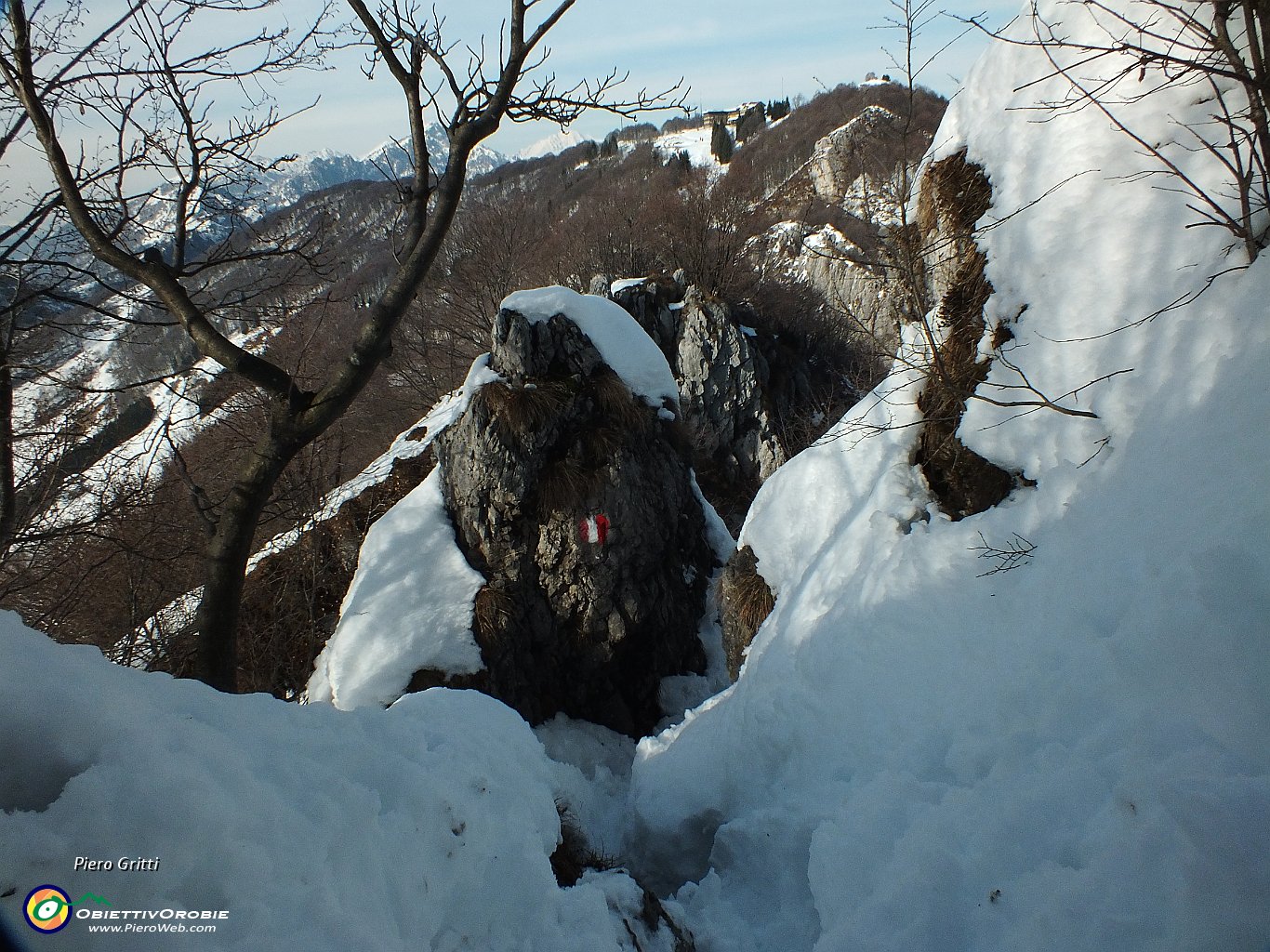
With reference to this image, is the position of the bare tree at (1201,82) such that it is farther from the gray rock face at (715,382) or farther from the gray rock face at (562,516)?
the gray rock face at (715,382)

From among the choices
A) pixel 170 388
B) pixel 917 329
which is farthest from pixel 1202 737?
pixel 170 388

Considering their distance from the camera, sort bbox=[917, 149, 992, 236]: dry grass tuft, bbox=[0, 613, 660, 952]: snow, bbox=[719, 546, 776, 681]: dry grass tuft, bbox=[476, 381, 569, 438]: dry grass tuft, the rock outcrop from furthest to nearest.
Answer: the rock outcrop < bbox=[476, 381, 569, 438]: dry grass tuft < bbox=[719, 546, 776, 681]: dry grass tuft < bbox=[917, 149, 992, 236]: dry grass tuft < bbox=[0, 613, 660, 952]: snow

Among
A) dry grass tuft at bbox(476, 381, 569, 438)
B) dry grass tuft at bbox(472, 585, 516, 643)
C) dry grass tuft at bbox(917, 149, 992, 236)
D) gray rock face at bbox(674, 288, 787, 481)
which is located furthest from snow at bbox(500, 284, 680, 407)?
gray rock face at bbox(674, 288, 787, 481)

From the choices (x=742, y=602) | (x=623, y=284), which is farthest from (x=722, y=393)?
(x=742, y=602)

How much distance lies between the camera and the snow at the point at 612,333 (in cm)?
741

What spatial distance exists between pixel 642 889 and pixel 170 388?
3.38 m

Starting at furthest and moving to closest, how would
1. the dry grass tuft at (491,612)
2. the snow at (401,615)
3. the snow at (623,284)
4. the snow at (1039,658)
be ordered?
the snow at (623,284), the dry grass tuft at (491,612), the snow at (401,615), the snow at (1039,658)

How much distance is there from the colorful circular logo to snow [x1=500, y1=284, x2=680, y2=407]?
674 centimetres

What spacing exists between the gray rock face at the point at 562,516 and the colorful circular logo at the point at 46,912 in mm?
5994

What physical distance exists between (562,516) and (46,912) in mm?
6262

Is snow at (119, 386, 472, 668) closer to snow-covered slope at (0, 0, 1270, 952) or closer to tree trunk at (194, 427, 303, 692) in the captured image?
tree trunk at (194, 427, 303, 692)

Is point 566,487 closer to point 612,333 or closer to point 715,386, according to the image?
point 612,333

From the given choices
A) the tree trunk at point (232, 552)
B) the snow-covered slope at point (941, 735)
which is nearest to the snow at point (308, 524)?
the tree trunk at point (232, 552)

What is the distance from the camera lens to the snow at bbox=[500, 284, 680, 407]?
24.3ft
